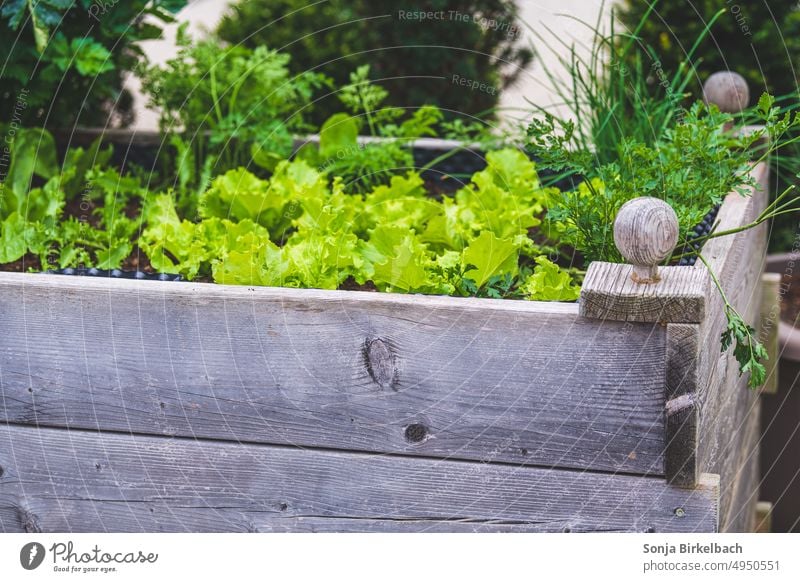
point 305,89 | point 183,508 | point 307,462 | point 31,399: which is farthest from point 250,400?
point 305,89

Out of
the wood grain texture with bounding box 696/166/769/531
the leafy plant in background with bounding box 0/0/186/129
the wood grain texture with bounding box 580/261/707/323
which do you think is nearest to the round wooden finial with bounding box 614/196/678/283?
the wood grain texture with bounding box 580/261/707/323

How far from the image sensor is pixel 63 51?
7.88 feet

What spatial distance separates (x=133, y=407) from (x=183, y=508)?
0.20m

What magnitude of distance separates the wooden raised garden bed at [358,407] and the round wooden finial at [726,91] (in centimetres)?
71

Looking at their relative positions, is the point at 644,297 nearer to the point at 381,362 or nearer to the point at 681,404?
the point at 681,404

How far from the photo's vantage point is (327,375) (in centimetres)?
147

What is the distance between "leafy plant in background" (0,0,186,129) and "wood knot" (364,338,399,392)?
3.82 ft

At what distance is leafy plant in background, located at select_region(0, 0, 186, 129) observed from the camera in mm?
2314

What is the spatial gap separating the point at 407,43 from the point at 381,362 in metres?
2.22

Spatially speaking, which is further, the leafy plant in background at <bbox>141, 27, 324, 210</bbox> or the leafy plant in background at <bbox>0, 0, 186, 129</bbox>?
the leafy plant in background at <bbox>141, 27, 324, 210</bbox>

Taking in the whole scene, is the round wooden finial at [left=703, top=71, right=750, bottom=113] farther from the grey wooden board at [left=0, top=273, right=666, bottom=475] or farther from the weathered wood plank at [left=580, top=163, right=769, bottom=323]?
the grey wooden board at [left=0, top=273, right=666, bottom=475]

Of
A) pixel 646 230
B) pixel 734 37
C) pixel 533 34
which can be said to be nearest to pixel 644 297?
pixel 646 230

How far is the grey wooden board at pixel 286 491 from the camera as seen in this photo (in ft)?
4.69

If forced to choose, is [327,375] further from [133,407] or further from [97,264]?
[97,264]
